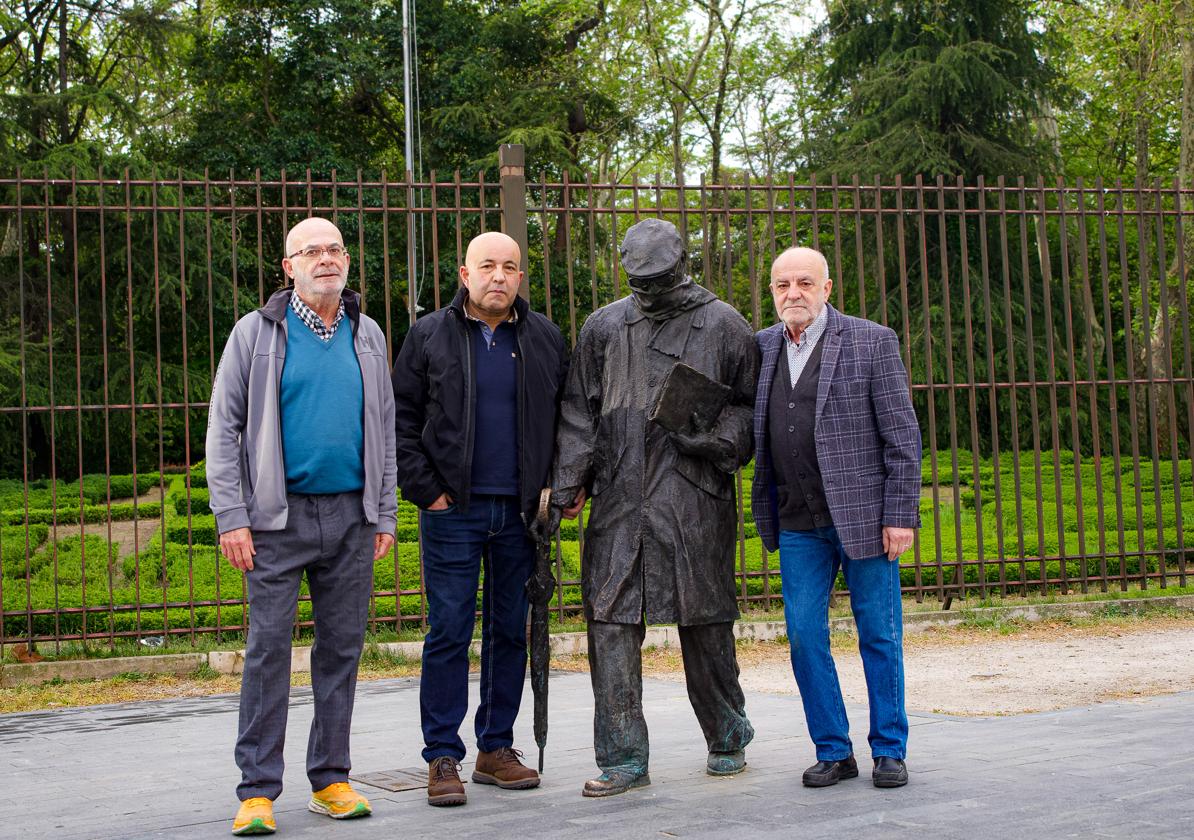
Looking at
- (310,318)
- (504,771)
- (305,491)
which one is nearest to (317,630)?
(305,491)

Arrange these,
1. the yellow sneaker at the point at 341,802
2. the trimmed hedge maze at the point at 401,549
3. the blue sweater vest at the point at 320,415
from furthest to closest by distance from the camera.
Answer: the trimmed hedge maze at the point at 401,549 < the blue sweater vest at the point at 320,415 < the yellow sneaker at the point at 341,802

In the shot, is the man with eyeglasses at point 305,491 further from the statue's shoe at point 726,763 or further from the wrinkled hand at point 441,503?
the statue's shoe at point 726,763

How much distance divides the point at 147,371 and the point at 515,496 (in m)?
16.0

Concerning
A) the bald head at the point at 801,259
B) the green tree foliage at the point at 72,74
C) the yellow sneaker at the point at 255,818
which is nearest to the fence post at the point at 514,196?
the bald head at the point at 801,259

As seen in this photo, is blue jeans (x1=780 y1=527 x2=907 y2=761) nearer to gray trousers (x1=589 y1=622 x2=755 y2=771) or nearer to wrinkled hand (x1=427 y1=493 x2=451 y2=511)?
gray trousers (x1=589 y1=622 x2=755 y2=771)

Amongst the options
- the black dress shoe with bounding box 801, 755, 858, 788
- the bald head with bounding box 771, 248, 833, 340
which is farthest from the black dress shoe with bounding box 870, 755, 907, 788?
the bald head with bounding box 771, 248, 833, 340

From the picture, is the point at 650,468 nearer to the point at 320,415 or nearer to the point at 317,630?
the point at 320,415

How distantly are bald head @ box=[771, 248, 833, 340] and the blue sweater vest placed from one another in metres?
1.55

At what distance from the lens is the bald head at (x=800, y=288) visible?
470 centimetres

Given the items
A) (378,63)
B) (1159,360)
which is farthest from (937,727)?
(378,63)

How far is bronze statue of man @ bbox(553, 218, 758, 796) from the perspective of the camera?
458 centimetres

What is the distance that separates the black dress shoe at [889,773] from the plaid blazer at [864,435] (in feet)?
2.30

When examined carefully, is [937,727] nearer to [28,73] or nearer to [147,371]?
[147,371]

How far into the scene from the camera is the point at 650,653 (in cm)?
819
